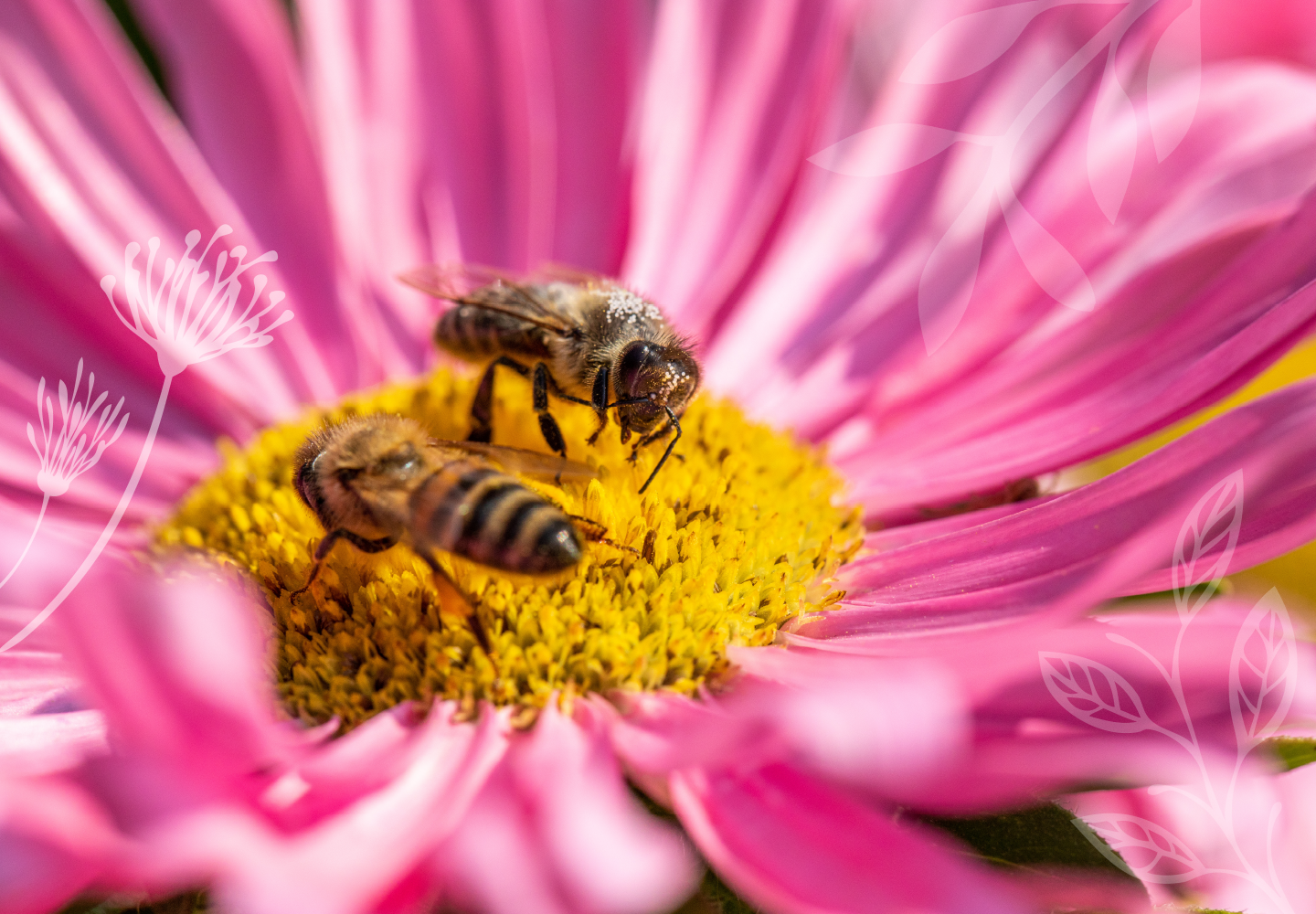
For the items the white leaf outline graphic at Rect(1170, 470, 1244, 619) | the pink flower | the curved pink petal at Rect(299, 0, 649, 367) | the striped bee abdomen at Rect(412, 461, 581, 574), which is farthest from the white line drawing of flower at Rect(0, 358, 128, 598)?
the white leaf outline graphic at Rect(1170, 470, 1244, 619)

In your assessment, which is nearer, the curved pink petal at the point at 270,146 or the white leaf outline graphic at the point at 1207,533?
the white leaf outline graphic at the point at 1207,533

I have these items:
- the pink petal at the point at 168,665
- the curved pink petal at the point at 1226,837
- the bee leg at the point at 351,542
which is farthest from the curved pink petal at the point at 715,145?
the pink petal at the point at 168,665

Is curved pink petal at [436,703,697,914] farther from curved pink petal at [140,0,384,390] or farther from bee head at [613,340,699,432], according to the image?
curved pink petal at [140,0,384,390]

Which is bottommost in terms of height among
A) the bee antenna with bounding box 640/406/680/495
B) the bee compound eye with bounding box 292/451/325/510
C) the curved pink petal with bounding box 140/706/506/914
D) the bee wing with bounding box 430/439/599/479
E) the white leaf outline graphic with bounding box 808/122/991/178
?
the curved pink petal with bounding box 140/706/506/914

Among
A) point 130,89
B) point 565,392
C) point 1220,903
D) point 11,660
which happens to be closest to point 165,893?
point 11,660

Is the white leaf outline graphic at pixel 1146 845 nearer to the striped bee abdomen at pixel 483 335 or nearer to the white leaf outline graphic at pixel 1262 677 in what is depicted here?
the white leaf outline graphic at pixel 1262 677

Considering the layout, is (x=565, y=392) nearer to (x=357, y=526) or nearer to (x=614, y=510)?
(x=614, y=510)

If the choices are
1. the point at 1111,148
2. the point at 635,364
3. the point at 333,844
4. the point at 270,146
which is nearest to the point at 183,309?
the point at 270,146
